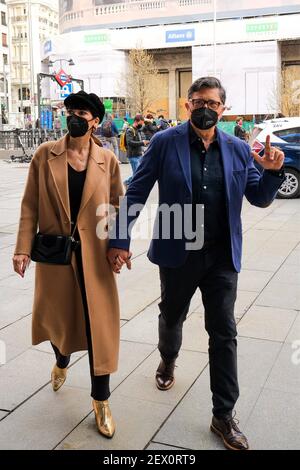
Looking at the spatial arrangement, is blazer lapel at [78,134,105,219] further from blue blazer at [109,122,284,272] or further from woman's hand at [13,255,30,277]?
woman's hand at [13,255,30,277]

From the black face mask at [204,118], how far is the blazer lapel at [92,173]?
0.58 meters

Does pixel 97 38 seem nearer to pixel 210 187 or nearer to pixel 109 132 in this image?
pixel 109 132

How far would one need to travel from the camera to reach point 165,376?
12.3ft

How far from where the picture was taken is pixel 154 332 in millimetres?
4715

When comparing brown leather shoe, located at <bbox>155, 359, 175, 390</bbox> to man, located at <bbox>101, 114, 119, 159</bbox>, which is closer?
brown leather shoe, located at <bbox>155, 359, 175, 390</bbox>

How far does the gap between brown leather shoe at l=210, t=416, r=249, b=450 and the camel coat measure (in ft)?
2.14

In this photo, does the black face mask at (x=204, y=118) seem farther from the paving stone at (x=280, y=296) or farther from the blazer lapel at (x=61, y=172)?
the paving stone at (x=280, y=296)

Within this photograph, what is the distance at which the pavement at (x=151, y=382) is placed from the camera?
10.3 feet

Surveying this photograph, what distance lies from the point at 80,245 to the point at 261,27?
182ft

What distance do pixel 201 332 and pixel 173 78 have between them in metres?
58.0

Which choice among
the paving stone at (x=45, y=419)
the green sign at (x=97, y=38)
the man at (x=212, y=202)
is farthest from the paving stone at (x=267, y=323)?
the green sign at (x=97, y=38)

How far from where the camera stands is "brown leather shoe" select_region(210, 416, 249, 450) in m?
3.01

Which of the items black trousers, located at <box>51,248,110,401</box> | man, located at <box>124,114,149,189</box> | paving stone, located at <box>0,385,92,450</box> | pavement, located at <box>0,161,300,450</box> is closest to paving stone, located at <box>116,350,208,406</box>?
pavement, located at <box>0,161,300,450</box>

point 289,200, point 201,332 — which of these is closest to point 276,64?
point 289,200
